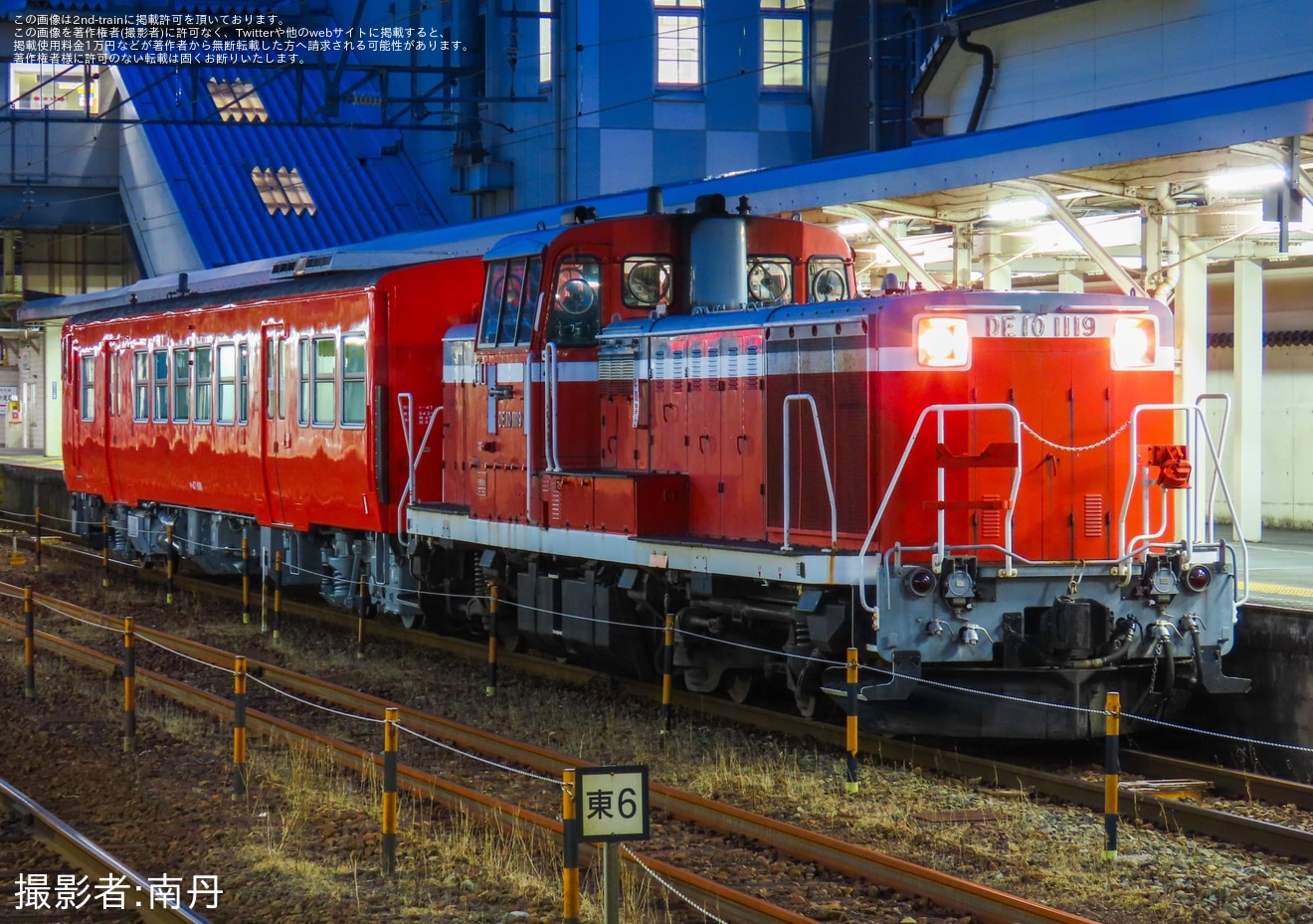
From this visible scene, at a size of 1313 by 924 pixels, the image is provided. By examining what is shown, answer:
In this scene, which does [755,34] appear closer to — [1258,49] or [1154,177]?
[1258,49]

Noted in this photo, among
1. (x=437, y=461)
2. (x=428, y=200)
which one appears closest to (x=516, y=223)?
(x=437, y=461)

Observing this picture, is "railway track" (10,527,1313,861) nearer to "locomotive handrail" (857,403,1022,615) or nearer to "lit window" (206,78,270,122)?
"locomotive handrail" (857,403,1022,615)

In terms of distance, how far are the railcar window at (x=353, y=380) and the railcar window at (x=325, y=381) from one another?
19 centimetres

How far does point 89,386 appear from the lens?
915 inches

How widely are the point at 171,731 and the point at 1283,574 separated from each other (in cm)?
917

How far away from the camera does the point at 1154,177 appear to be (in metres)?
13.3

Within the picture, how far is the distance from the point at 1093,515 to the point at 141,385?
1412cm

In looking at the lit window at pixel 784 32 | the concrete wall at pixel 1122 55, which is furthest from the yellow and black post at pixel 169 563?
the lit window at pixel 784 32

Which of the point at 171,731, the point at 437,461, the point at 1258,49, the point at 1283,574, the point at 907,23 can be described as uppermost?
the point at 907,23

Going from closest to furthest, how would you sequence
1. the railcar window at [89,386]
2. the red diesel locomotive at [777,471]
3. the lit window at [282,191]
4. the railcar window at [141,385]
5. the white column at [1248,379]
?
the red diesel locomotive at [777,471], the white column at [1248,379], the railcar window at [141,385], the railcar window at [89,386], the lit window at [282,191]

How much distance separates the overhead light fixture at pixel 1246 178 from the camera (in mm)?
12305

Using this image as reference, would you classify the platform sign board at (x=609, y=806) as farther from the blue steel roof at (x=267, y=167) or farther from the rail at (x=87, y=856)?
the blue steel roof at (x=267, y=167)

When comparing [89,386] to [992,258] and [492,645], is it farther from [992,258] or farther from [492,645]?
[992,258]

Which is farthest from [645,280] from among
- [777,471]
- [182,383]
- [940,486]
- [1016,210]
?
[182,383]
